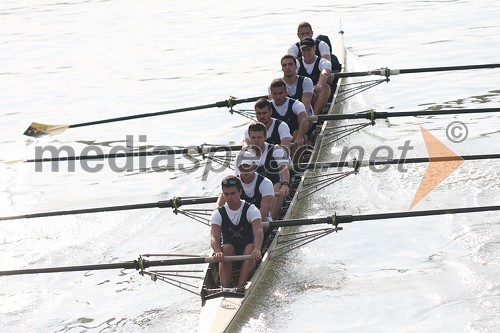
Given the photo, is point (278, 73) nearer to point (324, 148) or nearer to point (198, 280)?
point (324, 148)

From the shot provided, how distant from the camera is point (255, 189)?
35.3 ft

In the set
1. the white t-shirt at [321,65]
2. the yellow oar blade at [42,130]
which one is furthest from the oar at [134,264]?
the yellow oar blade at [42,130]

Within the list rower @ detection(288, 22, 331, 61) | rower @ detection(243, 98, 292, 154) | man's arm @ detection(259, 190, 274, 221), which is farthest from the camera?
rower @ detection(288, 22, 331, 61)

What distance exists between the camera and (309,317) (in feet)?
31.5

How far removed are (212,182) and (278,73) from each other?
30.0 feet

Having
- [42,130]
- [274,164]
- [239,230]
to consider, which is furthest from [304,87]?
[42,130]

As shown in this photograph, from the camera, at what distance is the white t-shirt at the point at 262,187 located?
10.7 m

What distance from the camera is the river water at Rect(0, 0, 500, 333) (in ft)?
32.6

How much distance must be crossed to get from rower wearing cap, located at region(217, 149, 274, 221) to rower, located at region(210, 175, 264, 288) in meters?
0.58

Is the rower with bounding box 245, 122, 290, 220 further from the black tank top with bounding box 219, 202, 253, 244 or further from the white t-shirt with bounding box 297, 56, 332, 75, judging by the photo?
the white t-shirt with bounding box 297, 56, 332, 75

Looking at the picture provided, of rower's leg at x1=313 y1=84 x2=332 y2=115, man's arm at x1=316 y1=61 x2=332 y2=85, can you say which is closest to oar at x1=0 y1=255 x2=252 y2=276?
rower's leg at x1=313 y1=84 x2=332 y2=115

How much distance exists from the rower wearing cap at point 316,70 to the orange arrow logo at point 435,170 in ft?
7.22

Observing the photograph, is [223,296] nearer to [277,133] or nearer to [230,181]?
[230,181]

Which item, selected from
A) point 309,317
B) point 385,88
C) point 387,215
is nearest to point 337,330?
point 309,317
